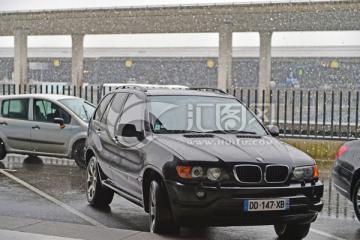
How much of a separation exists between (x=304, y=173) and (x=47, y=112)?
27.5 ft

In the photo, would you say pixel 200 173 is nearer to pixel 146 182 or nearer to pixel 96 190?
pixel 146 182

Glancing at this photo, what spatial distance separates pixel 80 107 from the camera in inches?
560

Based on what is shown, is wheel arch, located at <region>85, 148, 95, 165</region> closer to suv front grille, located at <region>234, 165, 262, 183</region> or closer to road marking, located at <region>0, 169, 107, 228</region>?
road marking, located at <region>0, 169, 107, 228</region>

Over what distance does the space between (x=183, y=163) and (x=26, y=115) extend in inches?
334

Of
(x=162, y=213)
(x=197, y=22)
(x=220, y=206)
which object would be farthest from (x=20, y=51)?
(x=220, y=206)

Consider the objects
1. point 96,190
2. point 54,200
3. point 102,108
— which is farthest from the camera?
point 54,200

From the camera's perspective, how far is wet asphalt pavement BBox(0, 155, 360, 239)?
7.35 m

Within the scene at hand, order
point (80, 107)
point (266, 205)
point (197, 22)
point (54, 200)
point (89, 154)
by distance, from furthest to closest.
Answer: point (197, 22) < point (80, 107) < point (54, 200) < point (89, 154) < point (266, 205)

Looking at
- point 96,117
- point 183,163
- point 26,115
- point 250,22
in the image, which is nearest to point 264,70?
point 250,22

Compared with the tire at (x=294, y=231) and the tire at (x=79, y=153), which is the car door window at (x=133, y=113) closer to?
the tire at (x=294, y=231)

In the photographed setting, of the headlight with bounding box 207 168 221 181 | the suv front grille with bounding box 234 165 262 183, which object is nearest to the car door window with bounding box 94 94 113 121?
the headlight with bounding box 207 168 221 181

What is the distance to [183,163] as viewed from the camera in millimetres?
6324

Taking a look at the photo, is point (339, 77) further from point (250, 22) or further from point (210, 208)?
point (210, 208)

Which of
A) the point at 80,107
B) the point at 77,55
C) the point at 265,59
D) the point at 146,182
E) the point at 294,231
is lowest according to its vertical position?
the point at 294,231
